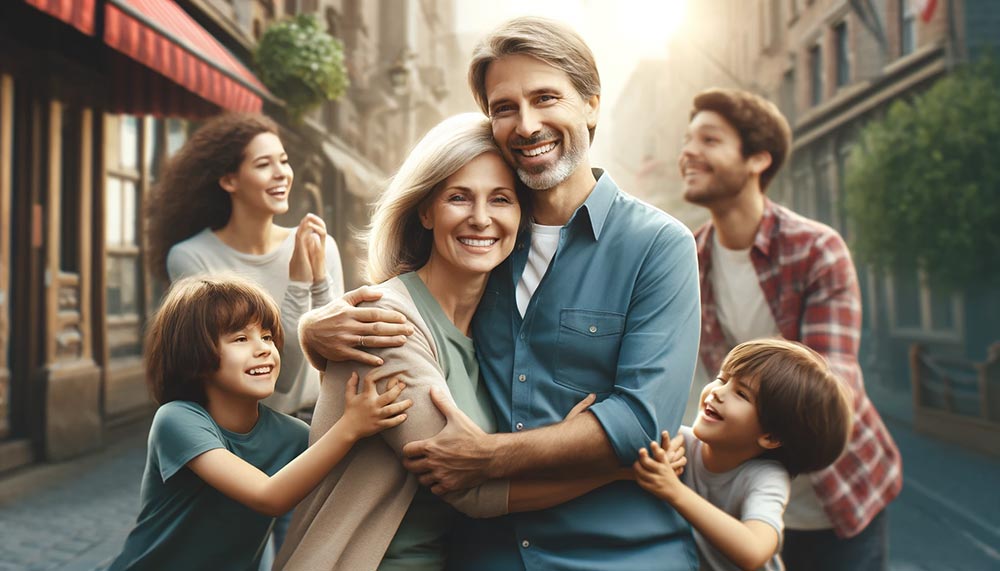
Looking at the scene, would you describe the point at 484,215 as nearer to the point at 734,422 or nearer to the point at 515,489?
the point at 515,489

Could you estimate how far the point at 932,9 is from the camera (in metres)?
13.3

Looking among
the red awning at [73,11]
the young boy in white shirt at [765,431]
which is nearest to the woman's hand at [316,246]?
the young boy in white shirt at [765,431]

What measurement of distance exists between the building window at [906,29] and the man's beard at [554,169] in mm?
14835

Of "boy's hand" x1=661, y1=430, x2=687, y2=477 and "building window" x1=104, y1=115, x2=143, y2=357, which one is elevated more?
"building window" x1=104, y1=115, x2=143, y2=357

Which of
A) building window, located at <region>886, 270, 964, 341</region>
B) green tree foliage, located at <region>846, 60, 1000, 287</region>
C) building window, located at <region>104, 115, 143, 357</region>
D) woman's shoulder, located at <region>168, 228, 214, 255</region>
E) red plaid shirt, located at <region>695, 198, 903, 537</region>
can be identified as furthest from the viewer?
building window, located at <region>886, 270, 964, 341</region>

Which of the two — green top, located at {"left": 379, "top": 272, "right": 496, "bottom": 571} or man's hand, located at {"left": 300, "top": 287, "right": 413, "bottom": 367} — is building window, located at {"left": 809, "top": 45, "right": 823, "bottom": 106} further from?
man's hand, located at {"left": 300, "top": 287, "right": 413, "bottom": 367}

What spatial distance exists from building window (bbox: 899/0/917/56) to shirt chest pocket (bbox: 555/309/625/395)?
49.2 feet

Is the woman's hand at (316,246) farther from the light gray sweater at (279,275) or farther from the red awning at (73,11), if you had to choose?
the red awning at (73,11)

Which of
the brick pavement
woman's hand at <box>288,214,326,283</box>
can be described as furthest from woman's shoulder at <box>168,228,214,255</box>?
the brick pavement

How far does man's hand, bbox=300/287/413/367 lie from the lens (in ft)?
6.72

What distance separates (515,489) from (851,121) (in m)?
17.6

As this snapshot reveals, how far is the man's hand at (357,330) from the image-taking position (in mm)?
2049

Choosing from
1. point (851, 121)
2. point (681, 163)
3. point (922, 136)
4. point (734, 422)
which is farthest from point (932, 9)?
point (734, 422)

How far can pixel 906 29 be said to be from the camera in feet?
50.2
